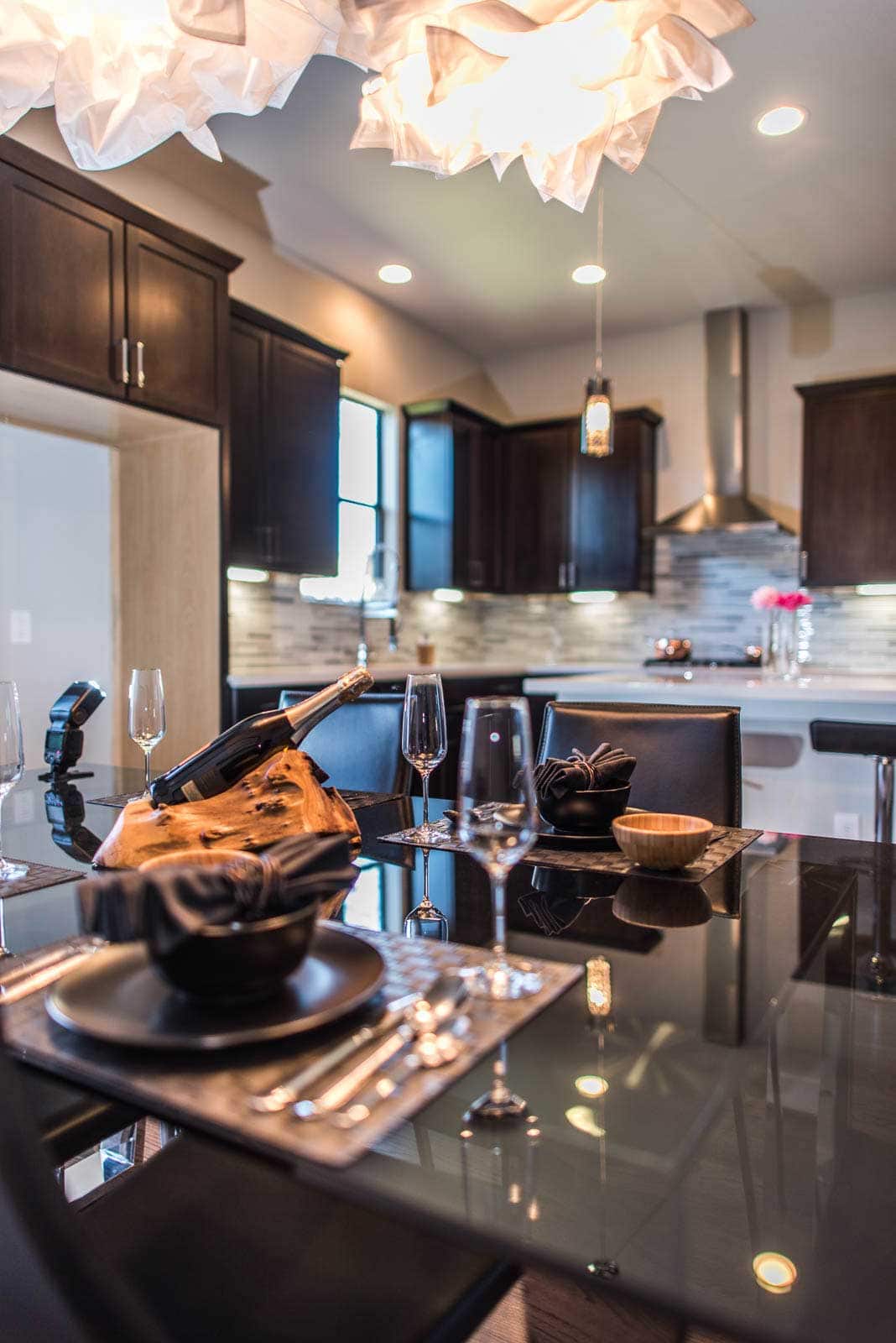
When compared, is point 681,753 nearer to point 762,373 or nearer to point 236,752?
point 236,752

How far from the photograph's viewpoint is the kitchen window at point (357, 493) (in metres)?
5.17

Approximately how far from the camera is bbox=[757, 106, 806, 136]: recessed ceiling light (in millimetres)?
3477

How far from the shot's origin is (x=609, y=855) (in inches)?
48.4

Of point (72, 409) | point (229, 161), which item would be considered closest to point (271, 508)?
point (72, 409)

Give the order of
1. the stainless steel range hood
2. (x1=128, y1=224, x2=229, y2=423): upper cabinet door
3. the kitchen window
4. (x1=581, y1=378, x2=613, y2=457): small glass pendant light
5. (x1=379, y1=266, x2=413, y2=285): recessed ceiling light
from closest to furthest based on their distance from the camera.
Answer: (x1=581, y1=378, x2=613, y2=457): small glass pendant light → (x1=128, y1=224, x2=229, y2=423): upper cabinet door → (x1=379, y1=266, x2=413, y2=285): recessed ceiling light → the kitchen window → the stainless steel range hood

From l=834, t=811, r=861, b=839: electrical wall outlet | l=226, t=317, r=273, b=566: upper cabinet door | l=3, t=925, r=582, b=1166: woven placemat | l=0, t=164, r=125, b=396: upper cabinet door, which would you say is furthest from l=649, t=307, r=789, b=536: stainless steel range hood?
l=3, t=925, r=582, b=1166: woven placemat

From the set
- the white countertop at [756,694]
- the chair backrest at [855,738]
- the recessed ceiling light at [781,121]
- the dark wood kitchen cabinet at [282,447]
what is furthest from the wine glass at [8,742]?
the recessed ceiling light at [781,121]

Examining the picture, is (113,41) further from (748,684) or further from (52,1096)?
(748,684)

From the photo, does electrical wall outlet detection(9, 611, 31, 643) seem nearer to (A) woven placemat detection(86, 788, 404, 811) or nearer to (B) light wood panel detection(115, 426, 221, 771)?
(B) light wood panel detection(115, 426, 221, 771)

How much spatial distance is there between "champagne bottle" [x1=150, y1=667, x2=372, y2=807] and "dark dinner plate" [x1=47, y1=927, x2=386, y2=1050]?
38 centimetres

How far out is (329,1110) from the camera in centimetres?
53

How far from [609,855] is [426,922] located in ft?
1.29

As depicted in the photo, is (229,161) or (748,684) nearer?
(748,684)

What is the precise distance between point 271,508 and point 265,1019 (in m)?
3.61
